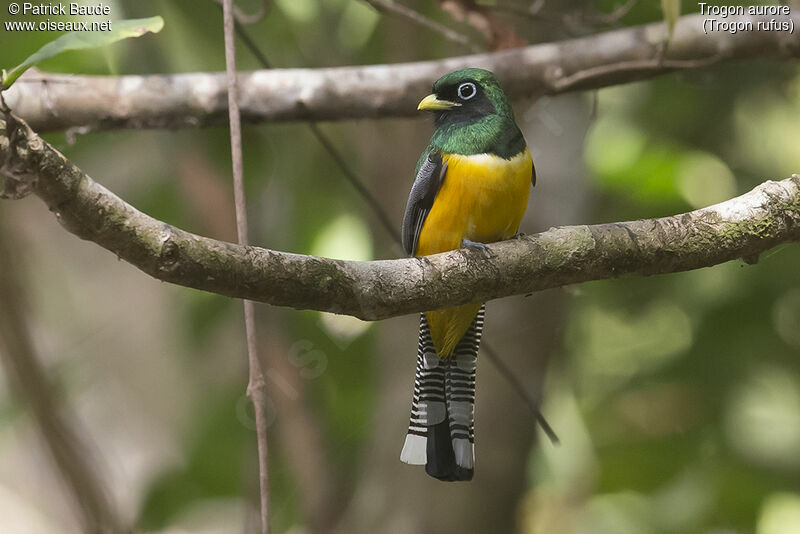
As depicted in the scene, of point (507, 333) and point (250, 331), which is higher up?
point (507, 333)

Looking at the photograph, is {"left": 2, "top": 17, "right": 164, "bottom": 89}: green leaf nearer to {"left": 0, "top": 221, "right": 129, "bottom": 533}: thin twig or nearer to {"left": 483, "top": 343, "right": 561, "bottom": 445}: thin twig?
{"left": 483, "top": 343, "right": 561, "bottom": 445}: thin twig

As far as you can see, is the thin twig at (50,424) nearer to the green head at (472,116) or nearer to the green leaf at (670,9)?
the green head at (472,116)

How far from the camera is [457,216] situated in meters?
2.66

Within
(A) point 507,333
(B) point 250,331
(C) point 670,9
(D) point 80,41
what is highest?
(C) point 670,9

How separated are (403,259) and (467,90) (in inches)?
40.3

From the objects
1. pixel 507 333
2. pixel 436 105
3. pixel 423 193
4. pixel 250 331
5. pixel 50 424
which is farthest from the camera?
pixel 507 333

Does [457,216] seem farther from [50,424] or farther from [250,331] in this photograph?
[50,424]

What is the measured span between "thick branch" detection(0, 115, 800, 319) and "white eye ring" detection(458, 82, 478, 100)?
2.54 feet

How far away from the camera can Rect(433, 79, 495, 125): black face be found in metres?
2.80

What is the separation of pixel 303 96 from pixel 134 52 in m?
1.27

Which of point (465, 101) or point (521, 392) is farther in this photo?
point (465, 101)

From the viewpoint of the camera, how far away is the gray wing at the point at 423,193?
2.71 m

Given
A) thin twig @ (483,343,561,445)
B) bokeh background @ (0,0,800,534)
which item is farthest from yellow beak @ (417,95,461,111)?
bokeh background @ (0,0,800,534)

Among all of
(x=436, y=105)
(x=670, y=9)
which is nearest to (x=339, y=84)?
(x=436, y=105)
